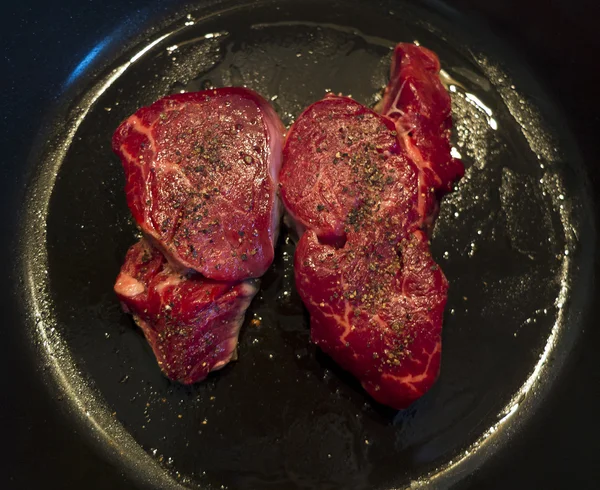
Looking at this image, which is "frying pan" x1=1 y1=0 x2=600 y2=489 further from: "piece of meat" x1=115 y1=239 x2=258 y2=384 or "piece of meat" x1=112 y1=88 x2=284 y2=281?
"piece of meat" x1=112 y1=88 x2=284 y2=281

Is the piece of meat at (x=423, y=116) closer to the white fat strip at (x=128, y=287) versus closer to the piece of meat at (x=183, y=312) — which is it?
the piece of meat at (x=183, y=312)

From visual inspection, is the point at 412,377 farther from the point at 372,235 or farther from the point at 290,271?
the point at 290,271

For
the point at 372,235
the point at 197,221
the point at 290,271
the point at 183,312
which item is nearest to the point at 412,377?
the point at 372,235

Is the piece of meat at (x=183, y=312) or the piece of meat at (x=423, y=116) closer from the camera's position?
the piece of meat at (x=183, y=312)

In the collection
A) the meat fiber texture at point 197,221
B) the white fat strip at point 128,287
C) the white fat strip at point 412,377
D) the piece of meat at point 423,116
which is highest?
the piece of meat at point 423,116

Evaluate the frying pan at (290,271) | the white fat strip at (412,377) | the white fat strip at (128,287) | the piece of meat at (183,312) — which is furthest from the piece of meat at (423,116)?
the white fat strip at (128,287)
